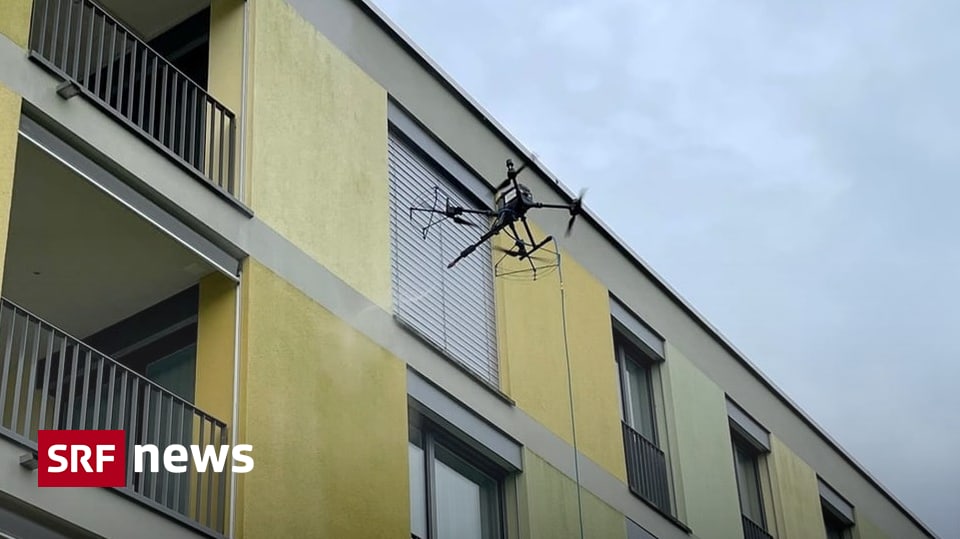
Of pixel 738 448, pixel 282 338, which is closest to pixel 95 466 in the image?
pixel 282 338

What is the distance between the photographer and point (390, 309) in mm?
14258

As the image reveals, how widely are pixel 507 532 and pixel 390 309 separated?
291 cm

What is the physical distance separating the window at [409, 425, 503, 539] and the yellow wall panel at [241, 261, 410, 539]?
85 centimetres

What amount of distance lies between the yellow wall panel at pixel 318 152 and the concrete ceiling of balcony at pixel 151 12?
0.86 metres

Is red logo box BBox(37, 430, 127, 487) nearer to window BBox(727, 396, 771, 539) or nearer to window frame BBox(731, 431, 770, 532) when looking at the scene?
window BBox(727, 396, 771, 539)

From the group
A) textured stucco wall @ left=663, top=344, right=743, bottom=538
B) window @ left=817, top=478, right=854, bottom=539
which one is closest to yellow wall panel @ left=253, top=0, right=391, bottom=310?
textured stucco wall @ left=663, top=344, right=743, bottom=538

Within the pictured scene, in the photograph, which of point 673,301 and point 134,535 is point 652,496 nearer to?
point 673,301

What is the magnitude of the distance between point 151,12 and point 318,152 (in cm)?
218

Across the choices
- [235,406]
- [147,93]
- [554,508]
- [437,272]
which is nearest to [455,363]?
[437,272]

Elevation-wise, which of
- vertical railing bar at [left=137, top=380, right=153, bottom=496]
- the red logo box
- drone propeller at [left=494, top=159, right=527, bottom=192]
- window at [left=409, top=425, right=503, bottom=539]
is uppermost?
drone propeller at [left=494, top=159, right=527, bottom=192]

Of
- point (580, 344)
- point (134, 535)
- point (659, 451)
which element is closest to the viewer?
point (134, 535)

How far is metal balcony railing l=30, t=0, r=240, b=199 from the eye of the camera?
38.8ft

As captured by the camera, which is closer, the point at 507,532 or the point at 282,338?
the point at 282,338

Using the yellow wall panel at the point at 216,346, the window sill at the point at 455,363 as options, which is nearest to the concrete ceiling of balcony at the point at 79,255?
the yellow wall panel at the point at 216,346
